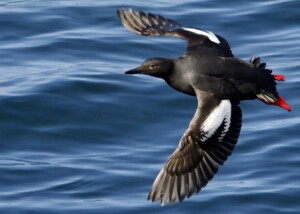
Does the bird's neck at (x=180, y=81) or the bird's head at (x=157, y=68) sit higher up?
the bird's head at (x=157, y=68)

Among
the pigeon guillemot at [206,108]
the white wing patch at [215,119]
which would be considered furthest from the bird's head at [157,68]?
the white wing patch at [215,119]

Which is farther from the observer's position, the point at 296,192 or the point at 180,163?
the point at 296,192

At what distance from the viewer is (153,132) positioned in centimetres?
1477

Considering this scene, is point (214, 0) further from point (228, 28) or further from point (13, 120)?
point (13, 120)

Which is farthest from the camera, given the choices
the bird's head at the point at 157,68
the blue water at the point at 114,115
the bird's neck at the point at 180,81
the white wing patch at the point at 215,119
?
the blue water at the point at 114,115

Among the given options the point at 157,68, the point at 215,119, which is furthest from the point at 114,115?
the point at 215,119

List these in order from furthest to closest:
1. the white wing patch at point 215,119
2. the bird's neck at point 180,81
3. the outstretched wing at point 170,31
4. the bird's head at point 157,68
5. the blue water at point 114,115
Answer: the blue water at point 114,115, the outstretched wing at point 170,31, the bird's head at point 157,68, the bird's neck at point 180,81, the white wing patch at point 215,119

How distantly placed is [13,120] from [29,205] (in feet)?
6.11

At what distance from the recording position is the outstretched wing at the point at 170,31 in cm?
1114

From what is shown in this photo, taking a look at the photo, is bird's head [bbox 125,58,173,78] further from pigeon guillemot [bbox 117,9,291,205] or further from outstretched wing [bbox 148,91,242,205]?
outstretched wing [bbox 148,91,242,205]

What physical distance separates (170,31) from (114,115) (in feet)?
12.1

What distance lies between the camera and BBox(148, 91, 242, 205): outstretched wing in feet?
33.5

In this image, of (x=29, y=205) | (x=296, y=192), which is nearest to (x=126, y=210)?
(x=29, y=205)

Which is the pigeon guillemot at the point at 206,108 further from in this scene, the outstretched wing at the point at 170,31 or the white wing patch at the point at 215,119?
the outstretched wing at the point at 170,31
